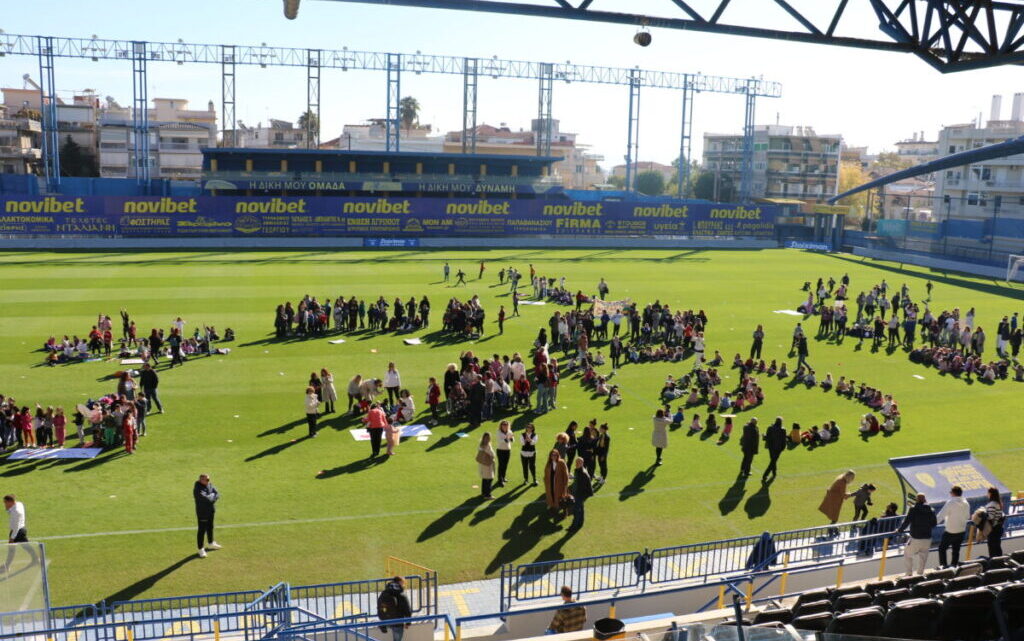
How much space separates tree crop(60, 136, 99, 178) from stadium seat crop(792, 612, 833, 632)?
10368cm

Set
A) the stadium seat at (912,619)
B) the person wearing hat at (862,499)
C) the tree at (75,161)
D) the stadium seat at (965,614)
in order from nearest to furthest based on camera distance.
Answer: the stadium seat at (912,619), the stadium seat at (965,614), the person wearing hat at (862,499), the tree at (75,161)

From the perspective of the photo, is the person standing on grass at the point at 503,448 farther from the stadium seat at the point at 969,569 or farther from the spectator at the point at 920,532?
the stadium seat at the point at 969,569

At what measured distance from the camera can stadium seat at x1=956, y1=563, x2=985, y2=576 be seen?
9508mm

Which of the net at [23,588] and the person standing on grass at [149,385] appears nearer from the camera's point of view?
the net at [23,588]

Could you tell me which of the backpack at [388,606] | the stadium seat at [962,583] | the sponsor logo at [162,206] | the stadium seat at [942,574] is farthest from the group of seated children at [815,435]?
the sponsor logo at [162,206]

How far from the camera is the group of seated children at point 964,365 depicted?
2680 centimetres

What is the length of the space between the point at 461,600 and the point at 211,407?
38.2 feet

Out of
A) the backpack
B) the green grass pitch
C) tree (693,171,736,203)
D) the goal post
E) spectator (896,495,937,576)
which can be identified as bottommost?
the green grass pitch

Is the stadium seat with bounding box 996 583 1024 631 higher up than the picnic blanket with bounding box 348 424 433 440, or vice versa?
the stadium seat with bounding box 996 583 1024 631

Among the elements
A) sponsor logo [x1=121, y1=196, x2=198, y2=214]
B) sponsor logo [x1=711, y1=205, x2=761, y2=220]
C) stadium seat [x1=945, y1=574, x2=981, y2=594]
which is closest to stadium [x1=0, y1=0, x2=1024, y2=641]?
stadium seat [x1=945, y1=574, x2=981, y2=594]

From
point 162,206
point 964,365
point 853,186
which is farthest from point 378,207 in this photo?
point 853,186

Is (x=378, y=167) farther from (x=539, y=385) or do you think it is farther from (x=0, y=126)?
(x=539, y=385)

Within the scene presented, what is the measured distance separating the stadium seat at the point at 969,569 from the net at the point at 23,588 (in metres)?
9.78

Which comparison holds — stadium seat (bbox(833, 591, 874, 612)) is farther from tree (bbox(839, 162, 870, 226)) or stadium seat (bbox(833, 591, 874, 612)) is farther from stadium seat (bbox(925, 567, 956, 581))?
tree (bbox(839, 162, 870, 226))
